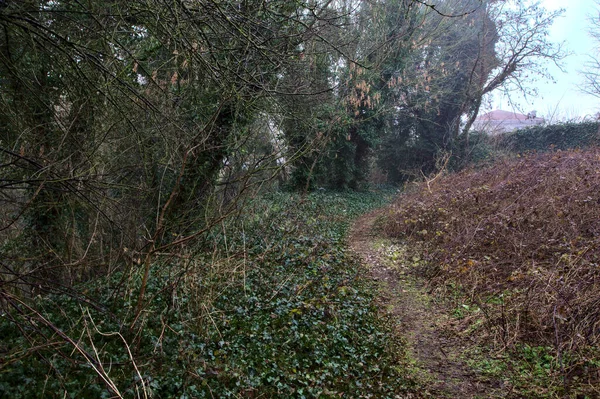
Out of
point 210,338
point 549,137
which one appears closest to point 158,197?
point 210,338

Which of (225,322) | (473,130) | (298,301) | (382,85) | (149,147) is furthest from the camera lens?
(473,130)

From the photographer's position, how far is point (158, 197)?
493cm

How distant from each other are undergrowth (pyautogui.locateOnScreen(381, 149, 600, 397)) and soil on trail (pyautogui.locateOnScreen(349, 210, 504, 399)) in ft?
0.83

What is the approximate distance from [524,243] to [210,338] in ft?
17.2

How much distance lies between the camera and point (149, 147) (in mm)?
6895

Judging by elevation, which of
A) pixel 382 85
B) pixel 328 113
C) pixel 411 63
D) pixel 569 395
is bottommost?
pixel 569 395

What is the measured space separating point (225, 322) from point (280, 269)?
228 cm

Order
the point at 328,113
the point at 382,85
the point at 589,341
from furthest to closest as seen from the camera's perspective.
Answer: the point at 382,85 → the point at 328,113 → the point at 589,341

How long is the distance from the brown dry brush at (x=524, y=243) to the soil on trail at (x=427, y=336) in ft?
1.61

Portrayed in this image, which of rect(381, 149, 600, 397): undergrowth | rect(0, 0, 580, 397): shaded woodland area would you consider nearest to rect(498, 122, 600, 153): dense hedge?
rect(381, 149, 600, 397): undergrowth

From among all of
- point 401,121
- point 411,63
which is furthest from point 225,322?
point 401,121

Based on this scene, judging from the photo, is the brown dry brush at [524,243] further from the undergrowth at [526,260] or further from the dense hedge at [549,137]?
the dense hedge at [549,137]

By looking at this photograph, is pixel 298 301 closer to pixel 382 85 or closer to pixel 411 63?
pixel 382 85

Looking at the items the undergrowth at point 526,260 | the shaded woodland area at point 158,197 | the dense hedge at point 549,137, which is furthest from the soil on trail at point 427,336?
the dense hedge at point 549,137
